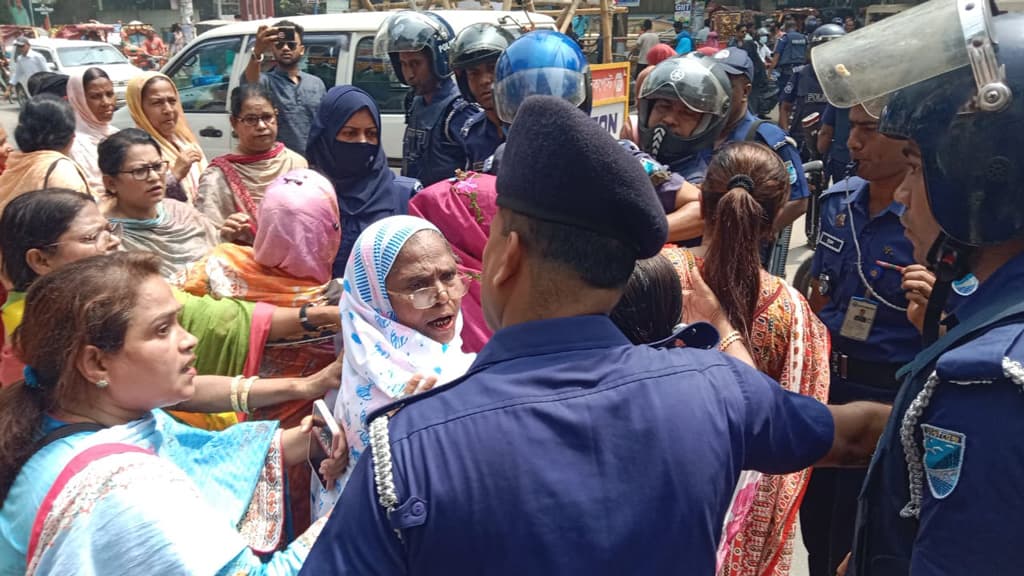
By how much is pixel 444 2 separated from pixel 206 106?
8.62 feet

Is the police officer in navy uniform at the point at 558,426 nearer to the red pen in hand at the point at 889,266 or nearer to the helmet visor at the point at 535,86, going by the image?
the red pen in hand at the point at 889,266

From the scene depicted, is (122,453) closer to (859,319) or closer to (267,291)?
(267,291)

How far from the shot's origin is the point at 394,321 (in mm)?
1946

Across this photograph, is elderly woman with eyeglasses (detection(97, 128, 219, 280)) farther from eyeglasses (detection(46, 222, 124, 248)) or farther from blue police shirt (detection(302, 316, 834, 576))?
blue police shirt (detection(302, 316, 834, 576))

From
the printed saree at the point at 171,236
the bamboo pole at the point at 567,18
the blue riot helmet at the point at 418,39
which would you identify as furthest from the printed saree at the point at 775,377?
the bamboo pole at the point at 567,18

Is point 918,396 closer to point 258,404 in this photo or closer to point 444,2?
point 258,404

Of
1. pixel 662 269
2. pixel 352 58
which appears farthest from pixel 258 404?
pixel 352 58

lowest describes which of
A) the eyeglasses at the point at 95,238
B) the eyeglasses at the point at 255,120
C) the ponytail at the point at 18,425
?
the ponytail at the point at 18,425

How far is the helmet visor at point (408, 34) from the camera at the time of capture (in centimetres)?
439

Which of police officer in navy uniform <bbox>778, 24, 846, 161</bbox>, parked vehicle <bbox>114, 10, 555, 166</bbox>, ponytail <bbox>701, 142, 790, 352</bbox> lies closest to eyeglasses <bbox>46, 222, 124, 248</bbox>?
ponytail <bbox>701, 142, 790, 352</bbox>

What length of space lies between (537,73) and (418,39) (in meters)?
1.55

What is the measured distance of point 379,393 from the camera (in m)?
1.79

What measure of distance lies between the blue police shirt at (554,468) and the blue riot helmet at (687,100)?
7.26 feet

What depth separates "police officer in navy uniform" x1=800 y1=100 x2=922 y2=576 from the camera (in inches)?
99.0
